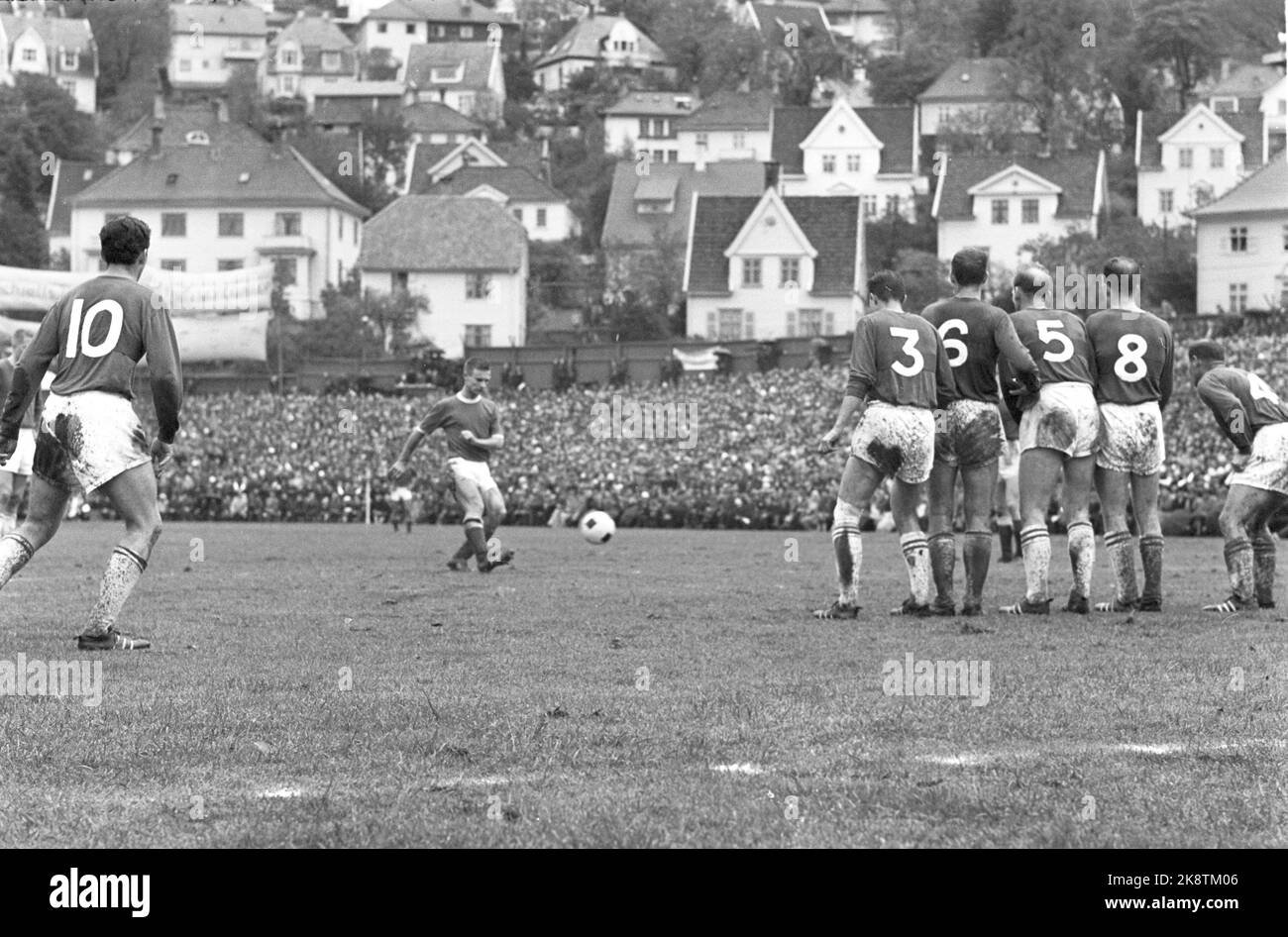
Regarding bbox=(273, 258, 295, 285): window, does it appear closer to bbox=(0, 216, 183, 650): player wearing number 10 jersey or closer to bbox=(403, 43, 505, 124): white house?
bbox=(403, 43, 505, 124): white house

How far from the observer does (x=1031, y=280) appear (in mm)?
15047

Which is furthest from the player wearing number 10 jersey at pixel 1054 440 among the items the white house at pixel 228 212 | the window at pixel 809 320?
the white house at pixel 228 212

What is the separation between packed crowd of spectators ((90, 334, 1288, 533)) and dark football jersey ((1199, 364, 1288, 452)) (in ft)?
68.6

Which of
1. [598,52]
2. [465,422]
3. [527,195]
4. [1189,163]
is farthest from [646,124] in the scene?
[465,422]

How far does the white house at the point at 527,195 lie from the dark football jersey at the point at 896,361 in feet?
362

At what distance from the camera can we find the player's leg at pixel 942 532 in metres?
14.6

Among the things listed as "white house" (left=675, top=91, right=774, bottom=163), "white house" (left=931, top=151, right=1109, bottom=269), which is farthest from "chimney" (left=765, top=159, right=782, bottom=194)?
"white house" (left=675, top=91, right=774, bottom=163)

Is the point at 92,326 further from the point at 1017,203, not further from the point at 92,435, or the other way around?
the point at 1017,203

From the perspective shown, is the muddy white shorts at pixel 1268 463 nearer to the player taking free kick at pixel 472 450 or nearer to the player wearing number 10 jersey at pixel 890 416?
the player wearing number 10 jersey at pixel 890 416

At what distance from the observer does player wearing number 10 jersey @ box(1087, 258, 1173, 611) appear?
1487 centimetres

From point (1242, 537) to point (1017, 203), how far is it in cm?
8842

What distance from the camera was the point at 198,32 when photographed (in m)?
190

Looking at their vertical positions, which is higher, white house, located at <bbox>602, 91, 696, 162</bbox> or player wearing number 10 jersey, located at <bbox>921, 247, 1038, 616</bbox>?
white house, located at <bbox>602, 91, 696, 162</bbox>

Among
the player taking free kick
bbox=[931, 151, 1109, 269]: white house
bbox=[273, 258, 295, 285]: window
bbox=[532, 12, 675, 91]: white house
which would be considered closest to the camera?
the player taking free kick
